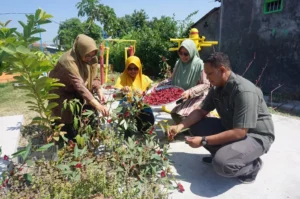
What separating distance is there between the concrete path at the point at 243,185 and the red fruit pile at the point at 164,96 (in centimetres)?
54

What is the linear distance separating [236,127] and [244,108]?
0.54 ft

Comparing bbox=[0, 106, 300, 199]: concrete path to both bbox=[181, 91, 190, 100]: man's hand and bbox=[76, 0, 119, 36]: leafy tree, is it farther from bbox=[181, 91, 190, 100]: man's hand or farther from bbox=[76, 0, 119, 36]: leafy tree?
bbox=[76, 0, 119, 36]: leafy tree

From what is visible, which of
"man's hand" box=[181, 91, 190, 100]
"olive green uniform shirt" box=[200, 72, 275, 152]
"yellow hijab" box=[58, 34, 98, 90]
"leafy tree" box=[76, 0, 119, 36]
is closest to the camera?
"olive green uniform shirt" box=[200, 72, 275, 152]

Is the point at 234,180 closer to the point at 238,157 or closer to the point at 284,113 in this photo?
the point at 238,157

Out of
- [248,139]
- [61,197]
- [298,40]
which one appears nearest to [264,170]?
[248,139]

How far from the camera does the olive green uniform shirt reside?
200cm

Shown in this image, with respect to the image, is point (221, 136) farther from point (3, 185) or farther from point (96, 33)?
point (96, 33)

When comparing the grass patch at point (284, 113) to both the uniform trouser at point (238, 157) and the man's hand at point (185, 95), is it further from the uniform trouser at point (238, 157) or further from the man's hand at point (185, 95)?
the uniform trouser at point (238, 157)

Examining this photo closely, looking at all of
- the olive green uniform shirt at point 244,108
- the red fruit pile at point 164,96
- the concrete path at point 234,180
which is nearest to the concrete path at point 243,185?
the concrete path at point 234,180

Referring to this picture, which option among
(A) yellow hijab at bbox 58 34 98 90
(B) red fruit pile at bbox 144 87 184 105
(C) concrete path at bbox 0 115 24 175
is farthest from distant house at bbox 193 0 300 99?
(C) concrete path at bbox 0 115 24 175

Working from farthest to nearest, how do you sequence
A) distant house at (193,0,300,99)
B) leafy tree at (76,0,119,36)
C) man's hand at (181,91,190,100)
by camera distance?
leafy tree at (76,0,119,36)
distant house at (193,0,300,99)
man's hand at (181,91,190,100)

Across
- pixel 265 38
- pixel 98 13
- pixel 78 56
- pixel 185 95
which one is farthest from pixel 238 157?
pixel 98 13

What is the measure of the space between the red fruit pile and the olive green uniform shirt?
0.64 m

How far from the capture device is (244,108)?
1997mm
